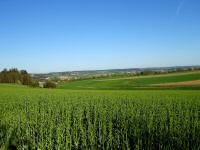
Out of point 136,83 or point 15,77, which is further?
point 15,77

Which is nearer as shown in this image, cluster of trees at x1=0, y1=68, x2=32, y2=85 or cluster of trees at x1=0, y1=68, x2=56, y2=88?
cluster of trees at x1=0, y1=68, x2=56, y2=88

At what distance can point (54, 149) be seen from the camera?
9.51 m

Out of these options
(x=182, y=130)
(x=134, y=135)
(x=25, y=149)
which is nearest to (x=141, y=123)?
(x=134, y=135)

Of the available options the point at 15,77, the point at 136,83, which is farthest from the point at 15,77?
the point at 136,83

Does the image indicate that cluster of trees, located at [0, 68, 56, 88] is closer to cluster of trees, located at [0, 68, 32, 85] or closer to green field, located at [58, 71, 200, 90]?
cluster of trees, located at [0, 68, 32, 85]

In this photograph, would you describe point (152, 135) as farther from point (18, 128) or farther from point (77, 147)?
point (18, 128)

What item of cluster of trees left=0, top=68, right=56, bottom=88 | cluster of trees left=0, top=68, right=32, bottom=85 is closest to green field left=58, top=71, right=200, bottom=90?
cluster of trees left=0, top=68, right=56, bottom=88

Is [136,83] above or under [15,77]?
under

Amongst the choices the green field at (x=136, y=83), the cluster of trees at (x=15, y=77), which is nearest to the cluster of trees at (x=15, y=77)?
the cluster of trees at (x=15, y=77)

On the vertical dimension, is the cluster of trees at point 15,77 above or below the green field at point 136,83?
above

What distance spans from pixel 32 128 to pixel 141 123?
15.6 ft

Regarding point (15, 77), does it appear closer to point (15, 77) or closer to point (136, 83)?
point (15, 77)

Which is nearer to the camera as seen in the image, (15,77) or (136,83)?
(136,83)

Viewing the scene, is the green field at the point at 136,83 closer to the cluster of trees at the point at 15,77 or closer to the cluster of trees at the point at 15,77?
the cluster of trees at the point at 15,77
